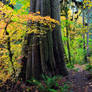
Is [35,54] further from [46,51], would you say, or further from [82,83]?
[82,83]

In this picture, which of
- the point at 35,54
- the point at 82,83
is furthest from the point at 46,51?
the point at 82,83

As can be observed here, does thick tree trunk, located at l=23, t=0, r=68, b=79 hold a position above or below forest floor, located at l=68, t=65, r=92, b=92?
above

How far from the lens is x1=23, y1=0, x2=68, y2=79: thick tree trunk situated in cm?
594

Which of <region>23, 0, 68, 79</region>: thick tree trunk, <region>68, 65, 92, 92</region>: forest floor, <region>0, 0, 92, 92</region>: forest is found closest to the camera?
<region>68, 65, 92, 92</region>: forest floor

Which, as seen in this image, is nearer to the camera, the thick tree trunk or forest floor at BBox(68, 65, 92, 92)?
forest floor at BBox(68, 65, 92, 92)

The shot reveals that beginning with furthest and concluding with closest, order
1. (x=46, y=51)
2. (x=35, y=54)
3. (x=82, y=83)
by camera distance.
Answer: (x=46, y=51), (x=35, y=54), (x=82, y=83)

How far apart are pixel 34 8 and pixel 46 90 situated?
15.5 feet

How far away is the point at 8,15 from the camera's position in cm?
444

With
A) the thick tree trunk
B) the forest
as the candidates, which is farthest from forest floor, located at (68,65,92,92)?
the thick tree trunk

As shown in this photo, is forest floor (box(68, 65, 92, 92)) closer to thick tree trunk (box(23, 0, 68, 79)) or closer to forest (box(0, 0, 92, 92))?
forest (box(0, 0, 92, 92))

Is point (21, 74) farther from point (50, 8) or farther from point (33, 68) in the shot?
point (50, 8)

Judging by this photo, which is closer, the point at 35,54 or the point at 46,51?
the point at 35,54

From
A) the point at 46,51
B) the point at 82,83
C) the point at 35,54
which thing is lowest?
the point at 82,83

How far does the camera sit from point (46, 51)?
20.0 feet
